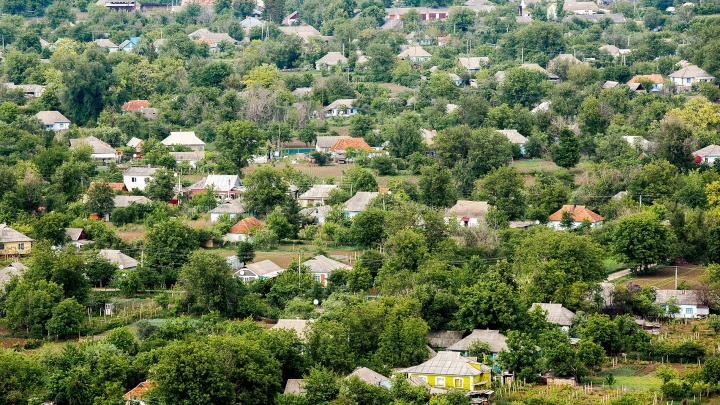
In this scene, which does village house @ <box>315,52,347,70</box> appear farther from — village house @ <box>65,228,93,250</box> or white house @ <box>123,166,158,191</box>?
village house @ <box>65,228,93,250</box>

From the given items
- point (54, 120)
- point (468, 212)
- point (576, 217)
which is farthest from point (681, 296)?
point (54, 120)

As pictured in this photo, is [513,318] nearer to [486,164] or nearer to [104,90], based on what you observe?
[486,164]

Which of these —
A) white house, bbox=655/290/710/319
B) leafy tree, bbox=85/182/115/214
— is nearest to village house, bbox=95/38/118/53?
leafy tree, bbox=85/182/115/214

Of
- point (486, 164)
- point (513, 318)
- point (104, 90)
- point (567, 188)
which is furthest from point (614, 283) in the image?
point (104, 90)

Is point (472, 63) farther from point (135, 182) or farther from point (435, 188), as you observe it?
point (135, 182)

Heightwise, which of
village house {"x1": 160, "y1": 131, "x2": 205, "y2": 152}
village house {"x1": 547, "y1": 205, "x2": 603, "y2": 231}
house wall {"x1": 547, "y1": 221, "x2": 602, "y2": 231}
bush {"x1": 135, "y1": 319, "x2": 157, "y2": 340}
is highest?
bush {"x1": 135, "y1": 319, "x2": 157, "y2": 340}

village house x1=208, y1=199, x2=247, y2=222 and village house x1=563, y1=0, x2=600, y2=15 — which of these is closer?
village house x1=208, y1=199, x2=247, y2=222

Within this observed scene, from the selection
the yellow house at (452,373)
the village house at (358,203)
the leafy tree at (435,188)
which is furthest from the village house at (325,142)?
the yellow house at (452,373)

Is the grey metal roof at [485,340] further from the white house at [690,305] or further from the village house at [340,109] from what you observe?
the village house at [340,109]
